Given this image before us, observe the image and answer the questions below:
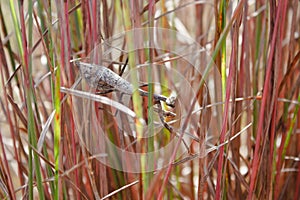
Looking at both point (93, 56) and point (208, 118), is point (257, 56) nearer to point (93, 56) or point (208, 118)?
point (208, 118)

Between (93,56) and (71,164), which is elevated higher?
(93,56)

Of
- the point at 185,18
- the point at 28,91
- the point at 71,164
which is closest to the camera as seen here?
the point at 28,91

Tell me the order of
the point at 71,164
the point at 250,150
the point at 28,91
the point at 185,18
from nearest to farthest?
the point at 28,91, the point at 71,164, the point at 250,150, the point at 185,18

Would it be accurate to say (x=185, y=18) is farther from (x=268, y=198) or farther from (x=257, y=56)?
(x=268, y=198)

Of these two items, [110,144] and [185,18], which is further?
[185,18]

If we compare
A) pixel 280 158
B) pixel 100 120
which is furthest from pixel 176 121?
pixel 280 158

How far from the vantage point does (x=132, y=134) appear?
22.0 inches

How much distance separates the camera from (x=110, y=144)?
55cm

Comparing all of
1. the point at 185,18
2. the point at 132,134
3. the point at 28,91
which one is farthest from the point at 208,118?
the point at 185,18

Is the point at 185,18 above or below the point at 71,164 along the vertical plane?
above

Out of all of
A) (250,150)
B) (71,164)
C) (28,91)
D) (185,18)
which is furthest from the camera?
(185,18)

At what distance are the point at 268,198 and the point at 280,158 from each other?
8 centimetres

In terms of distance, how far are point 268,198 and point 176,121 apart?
135 mm

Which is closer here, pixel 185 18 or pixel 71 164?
pixel 71 164
